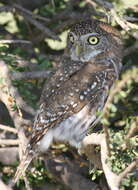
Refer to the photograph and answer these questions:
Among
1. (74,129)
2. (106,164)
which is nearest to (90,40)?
(74,129)

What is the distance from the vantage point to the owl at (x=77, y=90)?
374 cm

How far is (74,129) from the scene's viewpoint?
3865mm

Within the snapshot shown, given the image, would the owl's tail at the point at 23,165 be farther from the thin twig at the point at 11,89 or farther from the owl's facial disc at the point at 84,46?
the owl's facial disc at the point at 84,46

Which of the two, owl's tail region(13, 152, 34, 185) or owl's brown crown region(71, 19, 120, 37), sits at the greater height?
owl's brown crown region(71, 19, 120, 37)

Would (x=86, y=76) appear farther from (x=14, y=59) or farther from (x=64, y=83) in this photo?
(x=14, y=59)

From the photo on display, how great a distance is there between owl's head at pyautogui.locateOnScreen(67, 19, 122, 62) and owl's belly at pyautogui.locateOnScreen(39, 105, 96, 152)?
510mm

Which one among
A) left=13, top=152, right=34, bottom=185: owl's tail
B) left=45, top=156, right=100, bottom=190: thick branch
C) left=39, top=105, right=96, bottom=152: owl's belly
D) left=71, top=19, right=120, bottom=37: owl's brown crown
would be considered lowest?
left=45, top=156, right=100, bottom=190: thick branch

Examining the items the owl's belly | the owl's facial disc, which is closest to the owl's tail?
the owl's belly

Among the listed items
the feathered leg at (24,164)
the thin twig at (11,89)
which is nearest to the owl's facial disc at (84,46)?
the thin twig at (11,89)

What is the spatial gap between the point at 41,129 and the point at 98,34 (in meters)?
0.93

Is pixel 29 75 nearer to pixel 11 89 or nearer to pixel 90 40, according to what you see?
pixel 11 89

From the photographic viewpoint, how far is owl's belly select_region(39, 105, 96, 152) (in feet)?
12.4

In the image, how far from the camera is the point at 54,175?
4.09 meters

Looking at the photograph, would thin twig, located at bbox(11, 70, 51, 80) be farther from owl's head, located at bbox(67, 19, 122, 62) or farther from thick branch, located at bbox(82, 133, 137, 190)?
thick branch, located at bbox(82, 133, 137, 190)
